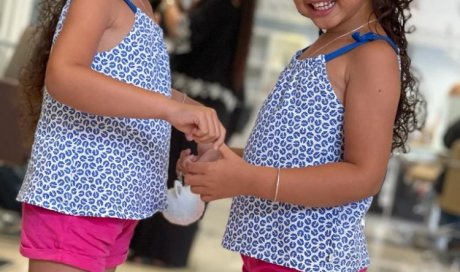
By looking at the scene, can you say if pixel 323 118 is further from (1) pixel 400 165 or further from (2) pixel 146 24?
(1) pixel 400 165

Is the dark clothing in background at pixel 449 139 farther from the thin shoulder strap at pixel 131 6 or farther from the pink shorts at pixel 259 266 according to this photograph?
the thin shoulder strap at pixel 131 6

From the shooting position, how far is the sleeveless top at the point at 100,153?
157 centimetres

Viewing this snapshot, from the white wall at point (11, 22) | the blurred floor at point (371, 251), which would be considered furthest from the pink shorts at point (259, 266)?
the white wall at point (11, 22)

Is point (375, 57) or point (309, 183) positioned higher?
point (375, 57)

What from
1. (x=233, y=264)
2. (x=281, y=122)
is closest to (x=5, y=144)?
(x=233, y=264)

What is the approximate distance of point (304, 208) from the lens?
63.9 inches

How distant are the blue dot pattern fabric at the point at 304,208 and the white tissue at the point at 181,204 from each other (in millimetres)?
171

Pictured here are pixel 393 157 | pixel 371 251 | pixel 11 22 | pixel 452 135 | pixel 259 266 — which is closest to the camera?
pixel 259 266

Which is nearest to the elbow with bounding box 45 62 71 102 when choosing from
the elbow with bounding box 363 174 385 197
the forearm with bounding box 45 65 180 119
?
the forearm with bounding box 45 65 180 119

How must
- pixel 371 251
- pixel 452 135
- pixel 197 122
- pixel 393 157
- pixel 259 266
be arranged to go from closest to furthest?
1. pixel 197 122
2. pixel 259 266
3. pixel 393 157
4. pixel 371 251
5. pixel 452 135

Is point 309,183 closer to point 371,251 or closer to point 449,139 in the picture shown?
point 371,251

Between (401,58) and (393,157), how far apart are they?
13.4 feet

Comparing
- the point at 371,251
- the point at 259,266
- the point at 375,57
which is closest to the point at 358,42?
the point at 375,57

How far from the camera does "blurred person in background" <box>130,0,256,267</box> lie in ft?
13.6
